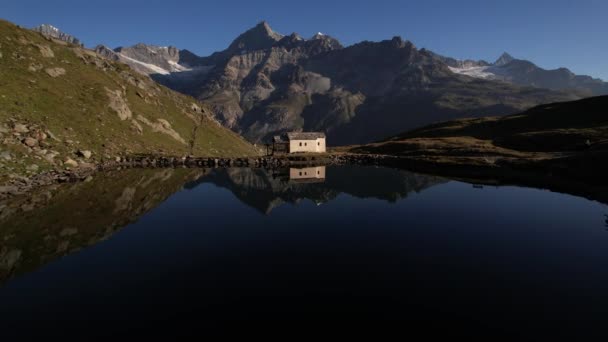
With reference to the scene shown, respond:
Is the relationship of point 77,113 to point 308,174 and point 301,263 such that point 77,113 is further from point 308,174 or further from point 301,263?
point 301,263

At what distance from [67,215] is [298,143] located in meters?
92.8

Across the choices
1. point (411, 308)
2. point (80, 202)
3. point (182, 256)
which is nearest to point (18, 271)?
point (182, 256)

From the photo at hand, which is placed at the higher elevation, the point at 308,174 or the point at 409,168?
the point at 409,168

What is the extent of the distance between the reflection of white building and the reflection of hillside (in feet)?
102

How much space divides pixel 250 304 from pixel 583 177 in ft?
268

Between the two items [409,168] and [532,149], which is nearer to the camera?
[409,168]

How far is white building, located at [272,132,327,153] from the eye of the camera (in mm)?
129125

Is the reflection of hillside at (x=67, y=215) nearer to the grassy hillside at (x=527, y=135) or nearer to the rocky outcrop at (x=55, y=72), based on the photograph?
the rocky outcrop at (x=55, y=72)

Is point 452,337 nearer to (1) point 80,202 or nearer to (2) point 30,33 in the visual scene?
(1) point 80,202

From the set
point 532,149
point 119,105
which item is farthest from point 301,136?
point 532,149

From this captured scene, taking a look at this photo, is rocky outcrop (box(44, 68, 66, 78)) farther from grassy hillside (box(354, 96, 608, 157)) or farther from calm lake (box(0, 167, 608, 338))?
grassy hillside (box(354, 96, 608, 157))

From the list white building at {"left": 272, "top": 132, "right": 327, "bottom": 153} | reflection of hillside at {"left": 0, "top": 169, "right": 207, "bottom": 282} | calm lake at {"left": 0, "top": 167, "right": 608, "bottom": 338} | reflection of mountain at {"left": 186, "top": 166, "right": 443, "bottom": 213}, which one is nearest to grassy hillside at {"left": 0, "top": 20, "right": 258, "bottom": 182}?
reflection of hillside at {"left": 0, "top": 169, "right": 207, "bottom": 282}

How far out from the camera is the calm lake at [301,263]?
21422mm

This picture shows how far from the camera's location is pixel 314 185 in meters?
78.9
